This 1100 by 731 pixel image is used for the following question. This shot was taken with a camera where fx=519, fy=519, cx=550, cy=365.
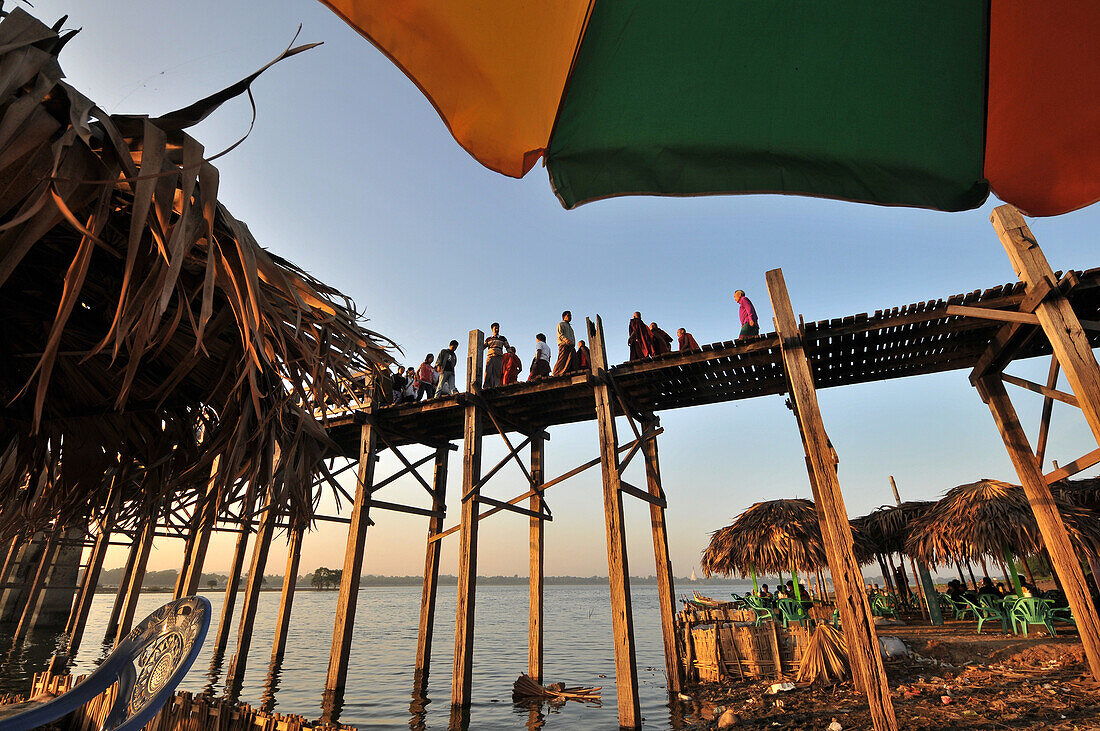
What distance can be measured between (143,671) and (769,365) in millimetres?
7230

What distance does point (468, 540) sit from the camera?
7.91 m

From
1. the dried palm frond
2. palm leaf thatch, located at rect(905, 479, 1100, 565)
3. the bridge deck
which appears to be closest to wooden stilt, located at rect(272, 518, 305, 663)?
the bridge deck

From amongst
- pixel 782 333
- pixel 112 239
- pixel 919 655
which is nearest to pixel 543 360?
pixel 782 333

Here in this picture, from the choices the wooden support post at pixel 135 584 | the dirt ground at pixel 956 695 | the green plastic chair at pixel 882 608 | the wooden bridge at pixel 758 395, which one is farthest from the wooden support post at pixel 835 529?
the wooden support post at pixel 135 584

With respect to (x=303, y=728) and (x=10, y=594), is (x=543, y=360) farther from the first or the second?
(x=10, y=594)

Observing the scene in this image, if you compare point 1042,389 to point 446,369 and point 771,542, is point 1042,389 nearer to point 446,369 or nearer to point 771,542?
point 771,542

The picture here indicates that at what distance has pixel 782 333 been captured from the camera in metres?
6.55

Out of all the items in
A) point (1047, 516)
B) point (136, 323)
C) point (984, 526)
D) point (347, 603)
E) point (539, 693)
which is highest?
point (984, 526)

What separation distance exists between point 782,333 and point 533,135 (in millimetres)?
5953

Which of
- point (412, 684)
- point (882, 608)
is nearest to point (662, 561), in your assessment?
point (412, 684)

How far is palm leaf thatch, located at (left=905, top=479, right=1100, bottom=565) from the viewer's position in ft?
34.0

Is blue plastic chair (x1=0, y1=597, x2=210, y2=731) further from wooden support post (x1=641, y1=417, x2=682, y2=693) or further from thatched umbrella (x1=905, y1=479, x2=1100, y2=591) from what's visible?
thatched umbrella (x1=905, y1=479, x2=1100, y2=591)

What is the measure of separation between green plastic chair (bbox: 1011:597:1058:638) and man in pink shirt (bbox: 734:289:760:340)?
25.3ft

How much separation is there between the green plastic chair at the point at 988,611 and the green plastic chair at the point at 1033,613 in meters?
0.43
